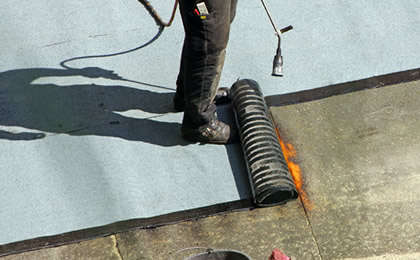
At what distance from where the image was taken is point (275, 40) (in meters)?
4.03

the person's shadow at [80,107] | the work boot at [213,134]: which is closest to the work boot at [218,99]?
the person's shadow at [80,107]

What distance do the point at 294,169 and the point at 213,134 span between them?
1.81 ft

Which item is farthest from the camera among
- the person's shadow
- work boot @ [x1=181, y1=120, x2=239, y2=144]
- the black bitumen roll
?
the person's shadow

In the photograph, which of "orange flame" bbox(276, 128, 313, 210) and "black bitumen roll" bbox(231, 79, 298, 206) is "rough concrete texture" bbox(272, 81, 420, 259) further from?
"black bitumen roll" bbox(231, 79, 298, 206)

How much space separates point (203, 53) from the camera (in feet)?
9.51

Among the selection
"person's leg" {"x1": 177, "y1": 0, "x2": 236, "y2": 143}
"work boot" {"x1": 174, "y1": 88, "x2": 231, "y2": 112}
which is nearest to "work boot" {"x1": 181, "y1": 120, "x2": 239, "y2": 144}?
"person's leg" {"x1": 177, "y1": 0, "x2": 236, "y2": 143}

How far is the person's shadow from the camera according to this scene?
3500 mm

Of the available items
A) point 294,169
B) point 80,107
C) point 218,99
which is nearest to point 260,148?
point 294,169

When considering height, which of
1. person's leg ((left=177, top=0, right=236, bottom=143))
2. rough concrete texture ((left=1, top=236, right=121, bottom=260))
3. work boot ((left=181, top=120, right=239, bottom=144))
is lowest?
rough concrete texture ((left=1, top=236, right=121, bottom=260))

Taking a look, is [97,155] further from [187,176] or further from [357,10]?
[357,10]

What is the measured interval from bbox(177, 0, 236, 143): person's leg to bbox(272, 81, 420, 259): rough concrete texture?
61cm

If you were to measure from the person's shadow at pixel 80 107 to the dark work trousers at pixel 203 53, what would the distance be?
0.34 metres

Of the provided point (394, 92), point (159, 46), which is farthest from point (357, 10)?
point (159, 46)

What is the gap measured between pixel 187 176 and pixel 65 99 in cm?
114
